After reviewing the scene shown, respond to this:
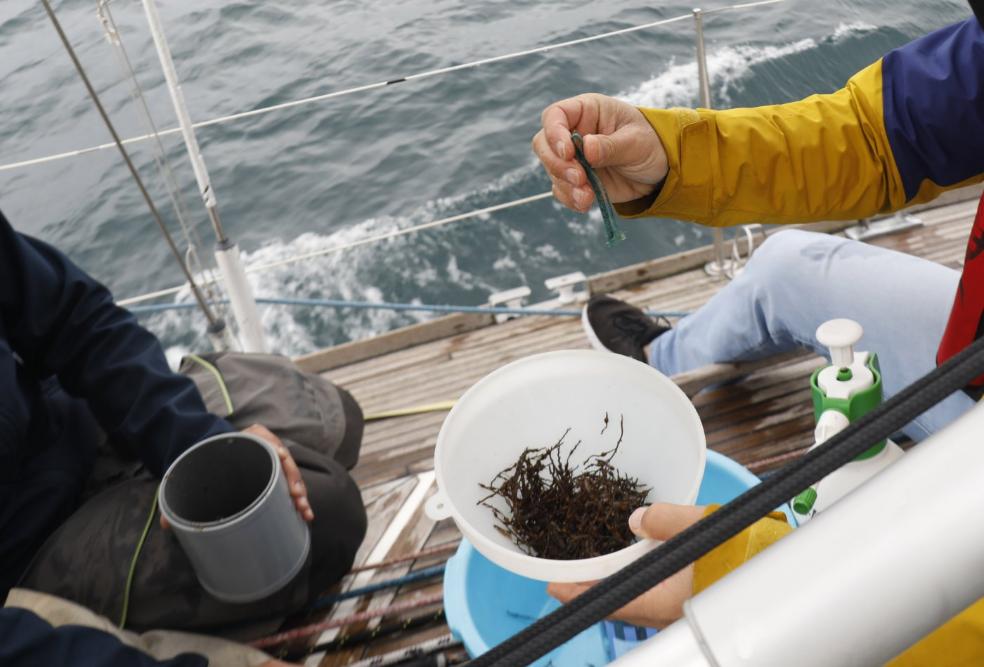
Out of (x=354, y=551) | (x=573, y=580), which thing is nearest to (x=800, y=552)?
(x=573, y=580)

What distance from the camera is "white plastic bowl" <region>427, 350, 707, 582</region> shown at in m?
0.79

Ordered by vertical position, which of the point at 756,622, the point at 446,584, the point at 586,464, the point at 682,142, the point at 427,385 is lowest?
the point at 427,385

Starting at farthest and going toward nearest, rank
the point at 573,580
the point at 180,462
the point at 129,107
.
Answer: the point at 129,107 < the point at 180,462 < the point at 573,580

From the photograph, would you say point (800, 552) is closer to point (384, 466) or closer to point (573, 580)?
point (573, 580)

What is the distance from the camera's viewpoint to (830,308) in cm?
119

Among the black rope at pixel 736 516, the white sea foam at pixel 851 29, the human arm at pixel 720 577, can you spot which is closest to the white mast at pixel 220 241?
the human arm at pixel 720 577

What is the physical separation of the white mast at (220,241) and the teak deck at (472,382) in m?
0.21

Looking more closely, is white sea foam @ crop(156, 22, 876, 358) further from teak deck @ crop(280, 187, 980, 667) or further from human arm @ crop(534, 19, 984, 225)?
human arm @ crop(534, 19, 984, 225)

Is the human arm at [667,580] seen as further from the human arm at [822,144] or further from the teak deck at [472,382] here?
the teak deck at [472,382]

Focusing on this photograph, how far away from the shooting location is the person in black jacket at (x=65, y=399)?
3.53ft

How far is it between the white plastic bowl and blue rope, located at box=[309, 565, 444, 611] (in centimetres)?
A: 40

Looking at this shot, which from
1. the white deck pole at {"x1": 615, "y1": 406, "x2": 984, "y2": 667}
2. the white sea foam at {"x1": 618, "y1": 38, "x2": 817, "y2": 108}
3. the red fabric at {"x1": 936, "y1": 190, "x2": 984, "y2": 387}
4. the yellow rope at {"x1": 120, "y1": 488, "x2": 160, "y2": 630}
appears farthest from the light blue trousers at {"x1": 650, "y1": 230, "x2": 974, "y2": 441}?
the white sea foam at {"x1": 618, "y1": 38, "x2": 817, "y2": 108}

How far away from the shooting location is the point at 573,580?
2.21 feet

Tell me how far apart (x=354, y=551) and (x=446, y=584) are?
28 centimetres
